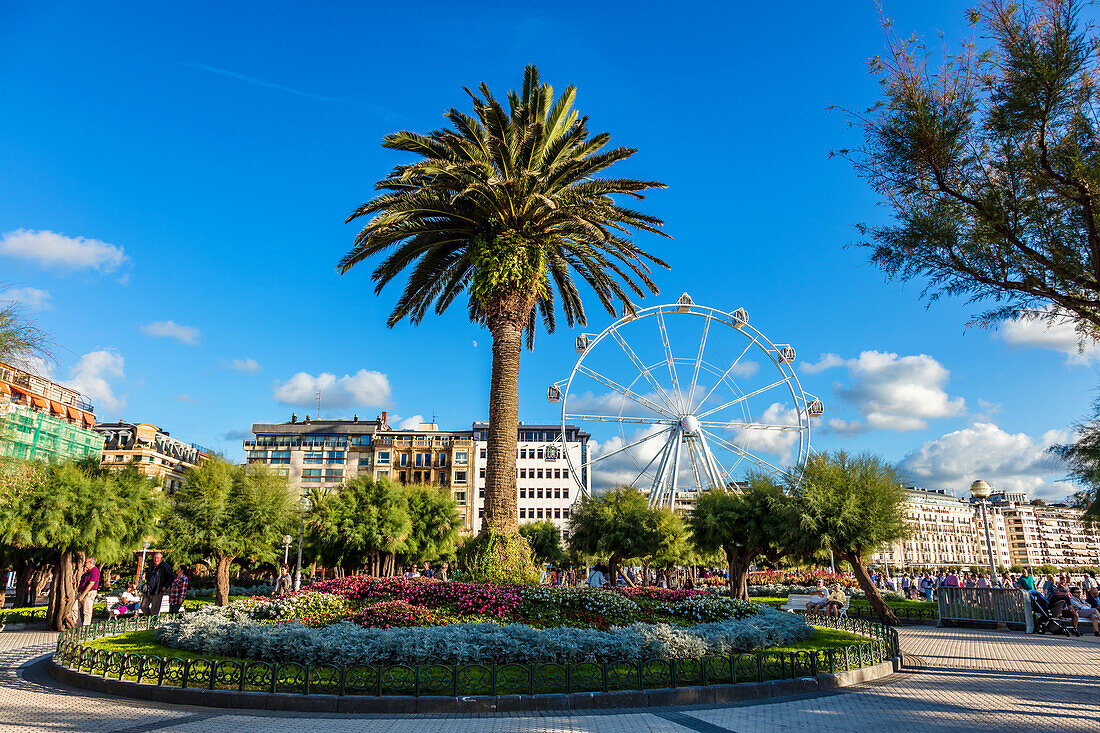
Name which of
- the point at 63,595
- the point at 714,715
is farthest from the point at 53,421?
the point at 714,715

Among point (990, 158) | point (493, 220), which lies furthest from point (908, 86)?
point (493, 220)

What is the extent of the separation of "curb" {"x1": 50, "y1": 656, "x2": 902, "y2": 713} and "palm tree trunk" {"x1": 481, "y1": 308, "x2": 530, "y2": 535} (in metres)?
7.50

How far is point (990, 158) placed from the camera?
10172 millimetres

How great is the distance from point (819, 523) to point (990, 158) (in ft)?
55.6

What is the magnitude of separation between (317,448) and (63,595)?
72.9 m

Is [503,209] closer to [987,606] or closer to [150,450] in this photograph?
[987,606]

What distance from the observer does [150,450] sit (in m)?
81.1

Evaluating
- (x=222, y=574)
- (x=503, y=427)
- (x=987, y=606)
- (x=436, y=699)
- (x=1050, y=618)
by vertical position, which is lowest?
(x=436, y=699)

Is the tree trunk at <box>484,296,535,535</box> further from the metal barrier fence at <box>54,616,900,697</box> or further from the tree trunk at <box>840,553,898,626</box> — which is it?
the tree trunk at <box>840,553,898,626</box>

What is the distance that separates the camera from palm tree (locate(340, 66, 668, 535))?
1752cm

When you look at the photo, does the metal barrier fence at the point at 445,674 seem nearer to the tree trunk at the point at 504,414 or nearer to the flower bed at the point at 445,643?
the flower bed at the point at 445,643

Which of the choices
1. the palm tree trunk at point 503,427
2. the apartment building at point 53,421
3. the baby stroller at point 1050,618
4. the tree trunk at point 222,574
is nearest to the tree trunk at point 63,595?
the tree trunk at point 222,574

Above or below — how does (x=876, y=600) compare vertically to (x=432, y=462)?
below

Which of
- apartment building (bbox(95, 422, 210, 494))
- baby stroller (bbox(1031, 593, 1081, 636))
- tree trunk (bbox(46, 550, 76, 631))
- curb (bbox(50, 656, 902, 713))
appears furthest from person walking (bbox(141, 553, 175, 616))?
apartment building (bbox(95, 422, 210, 494))
